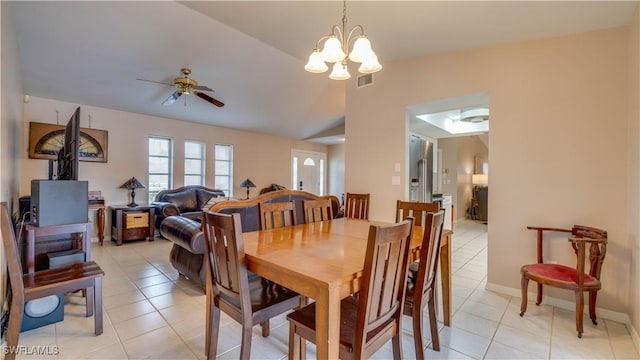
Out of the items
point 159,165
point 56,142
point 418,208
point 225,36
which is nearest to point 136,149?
point 159,165

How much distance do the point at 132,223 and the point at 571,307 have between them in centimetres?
605

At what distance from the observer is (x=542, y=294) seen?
2.63 metres

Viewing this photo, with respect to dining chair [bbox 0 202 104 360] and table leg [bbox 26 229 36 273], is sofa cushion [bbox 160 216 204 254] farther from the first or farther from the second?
table leg [bbox 26 229 36 273]

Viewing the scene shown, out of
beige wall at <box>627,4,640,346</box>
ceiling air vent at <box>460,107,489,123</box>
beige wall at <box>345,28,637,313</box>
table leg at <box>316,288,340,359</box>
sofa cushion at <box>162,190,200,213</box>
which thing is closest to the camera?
table leg at <box>316,288,340,359</box>

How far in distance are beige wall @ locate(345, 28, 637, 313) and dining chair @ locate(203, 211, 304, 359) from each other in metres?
2.39

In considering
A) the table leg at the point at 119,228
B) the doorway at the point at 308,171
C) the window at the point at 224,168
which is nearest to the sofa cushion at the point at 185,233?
the table leg at the point at 119,228

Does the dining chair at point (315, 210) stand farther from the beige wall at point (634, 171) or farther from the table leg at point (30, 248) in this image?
the beige wall at point (634, 171)

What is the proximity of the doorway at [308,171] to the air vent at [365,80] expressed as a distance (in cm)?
453

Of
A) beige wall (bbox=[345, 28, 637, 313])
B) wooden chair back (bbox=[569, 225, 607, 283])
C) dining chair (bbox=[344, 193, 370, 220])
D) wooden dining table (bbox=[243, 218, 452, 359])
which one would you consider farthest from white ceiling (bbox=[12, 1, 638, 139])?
wooden dining table (bbox=[243, 218, 452, 359])

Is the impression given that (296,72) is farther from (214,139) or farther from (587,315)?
(587,315)

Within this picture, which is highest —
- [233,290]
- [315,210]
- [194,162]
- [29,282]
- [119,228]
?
[194,162]

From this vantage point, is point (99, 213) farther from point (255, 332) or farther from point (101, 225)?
point (255, 332)

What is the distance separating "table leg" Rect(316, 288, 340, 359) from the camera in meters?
1.16

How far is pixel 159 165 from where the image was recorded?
590 cm
